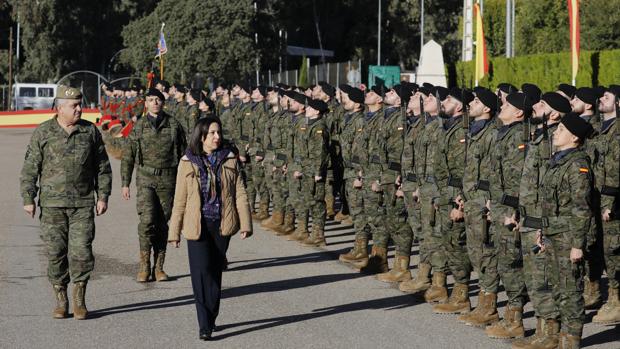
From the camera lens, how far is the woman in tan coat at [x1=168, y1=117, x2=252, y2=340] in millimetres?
10102

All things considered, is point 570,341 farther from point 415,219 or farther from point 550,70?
point 550,70

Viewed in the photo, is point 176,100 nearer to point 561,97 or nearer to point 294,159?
point 294,159

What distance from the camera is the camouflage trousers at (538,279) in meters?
9.54

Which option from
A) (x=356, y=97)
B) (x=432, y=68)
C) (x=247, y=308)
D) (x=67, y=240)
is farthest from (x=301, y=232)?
(x=432, y=68)

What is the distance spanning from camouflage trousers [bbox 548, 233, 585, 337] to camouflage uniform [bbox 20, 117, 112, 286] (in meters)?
4.00

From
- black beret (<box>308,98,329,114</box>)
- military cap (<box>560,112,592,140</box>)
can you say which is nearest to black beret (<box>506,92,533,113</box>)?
military cap (<box>560,112,592,140</box>)

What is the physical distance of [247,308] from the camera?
11.5m

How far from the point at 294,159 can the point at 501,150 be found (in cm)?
684

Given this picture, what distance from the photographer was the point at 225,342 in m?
9.97

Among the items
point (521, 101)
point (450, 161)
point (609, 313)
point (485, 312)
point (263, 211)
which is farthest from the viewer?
point (263, 211)

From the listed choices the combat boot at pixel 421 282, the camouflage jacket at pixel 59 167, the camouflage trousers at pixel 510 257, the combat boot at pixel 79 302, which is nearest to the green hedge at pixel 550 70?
the combat boot at pixel 421 282

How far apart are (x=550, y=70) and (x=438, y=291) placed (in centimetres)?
2132

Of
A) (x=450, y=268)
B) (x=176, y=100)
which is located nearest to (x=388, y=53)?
(x=176, y=100)

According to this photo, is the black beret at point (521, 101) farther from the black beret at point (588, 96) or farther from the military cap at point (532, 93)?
the black beret at point (588, 96)
